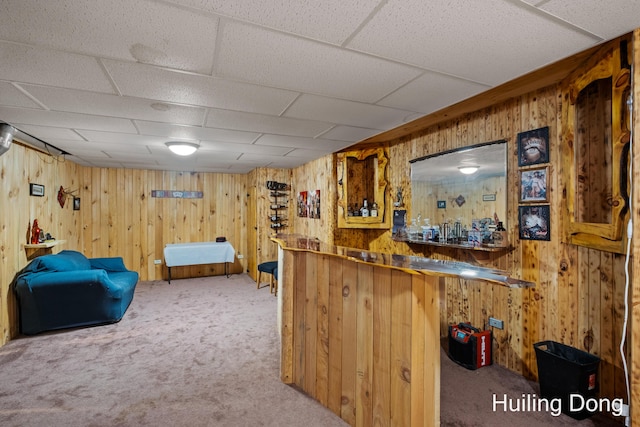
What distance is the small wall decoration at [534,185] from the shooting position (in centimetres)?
258

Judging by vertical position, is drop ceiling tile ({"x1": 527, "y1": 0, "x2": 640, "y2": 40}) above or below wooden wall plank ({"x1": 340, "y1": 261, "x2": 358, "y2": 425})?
above

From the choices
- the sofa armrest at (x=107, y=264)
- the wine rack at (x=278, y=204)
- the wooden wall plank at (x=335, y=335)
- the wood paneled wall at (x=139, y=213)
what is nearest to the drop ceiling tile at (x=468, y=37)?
the wooden wall plank at (x=335, y=335)

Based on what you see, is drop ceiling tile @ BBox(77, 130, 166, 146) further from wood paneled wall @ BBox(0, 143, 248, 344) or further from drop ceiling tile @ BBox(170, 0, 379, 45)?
drop ceiling tile @ BBox(170, 0, 379, 45)

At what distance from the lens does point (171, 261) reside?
593 cm

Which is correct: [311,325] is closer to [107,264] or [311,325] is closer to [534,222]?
[534,222]

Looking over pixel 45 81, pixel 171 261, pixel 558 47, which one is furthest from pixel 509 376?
pixel 171 261

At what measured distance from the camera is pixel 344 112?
280cm

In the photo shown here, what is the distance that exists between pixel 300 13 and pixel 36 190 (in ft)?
15.1

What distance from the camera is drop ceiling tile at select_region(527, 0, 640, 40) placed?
1336 millimetres

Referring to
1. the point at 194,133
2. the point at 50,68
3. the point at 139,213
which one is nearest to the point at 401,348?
the point at 50,68

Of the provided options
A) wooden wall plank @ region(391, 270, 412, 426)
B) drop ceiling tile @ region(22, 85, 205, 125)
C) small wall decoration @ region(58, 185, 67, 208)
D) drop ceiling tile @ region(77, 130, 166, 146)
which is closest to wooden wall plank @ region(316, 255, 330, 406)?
wooden wall plank @ region(391, 270, 412, 426)

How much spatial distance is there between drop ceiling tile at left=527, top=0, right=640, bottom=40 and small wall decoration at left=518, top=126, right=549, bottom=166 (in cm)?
110

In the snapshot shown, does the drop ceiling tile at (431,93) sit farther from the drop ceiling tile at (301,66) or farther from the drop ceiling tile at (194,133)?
the drop ceiling tile at (194,133)

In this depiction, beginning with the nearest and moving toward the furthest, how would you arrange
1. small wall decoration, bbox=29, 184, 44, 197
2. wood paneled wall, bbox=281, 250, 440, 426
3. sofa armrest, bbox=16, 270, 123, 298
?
wood paneled wall, bbox=281, 250, 440, 426 < sofa armrest, bbox=16, 270, 123, 298 < small wall decoration, bbox=29, 184, 44, 197
